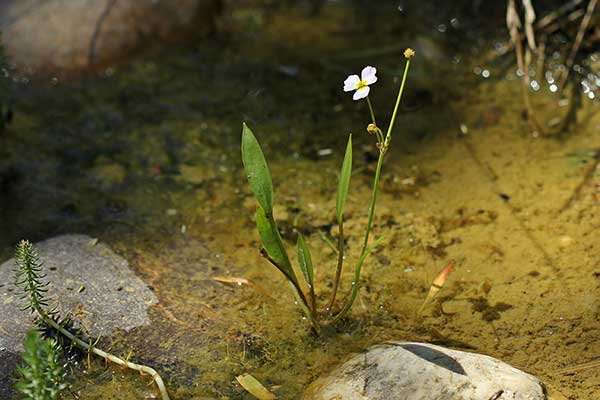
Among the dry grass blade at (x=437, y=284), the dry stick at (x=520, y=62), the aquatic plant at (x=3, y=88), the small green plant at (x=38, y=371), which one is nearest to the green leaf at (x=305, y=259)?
the dry grass blade at (x=437, y=284)

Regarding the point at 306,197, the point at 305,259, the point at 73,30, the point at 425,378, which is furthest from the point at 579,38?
the point at 73,30

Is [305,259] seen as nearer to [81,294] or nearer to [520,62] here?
[81,294]

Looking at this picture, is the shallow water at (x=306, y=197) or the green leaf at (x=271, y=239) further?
the shallow water at (x=306, y=197)

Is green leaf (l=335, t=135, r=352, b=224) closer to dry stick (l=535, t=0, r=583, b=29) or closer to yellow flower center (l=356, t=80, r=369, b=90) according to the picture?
yellow flower center (l=356, t=80, r=369, b=90)

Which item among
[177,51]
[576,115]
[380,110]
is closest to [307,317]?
[380,110]

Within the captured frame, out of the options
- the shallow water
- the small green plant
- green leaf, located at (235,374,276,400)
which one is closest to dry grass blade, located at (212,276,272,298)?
the shallow water

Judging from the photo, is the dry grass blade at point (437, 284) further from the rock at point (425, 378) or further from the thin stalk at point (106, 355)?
the thin stalk at point (106, 355)

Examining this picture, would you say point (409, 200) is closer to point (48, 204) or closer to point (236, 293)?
point (236, 293)

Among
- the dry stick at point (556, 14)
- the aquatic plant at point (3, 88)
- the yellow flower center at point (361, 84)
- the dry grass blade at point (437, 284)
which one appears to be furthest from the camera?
the dry stick at point (556, 14)
